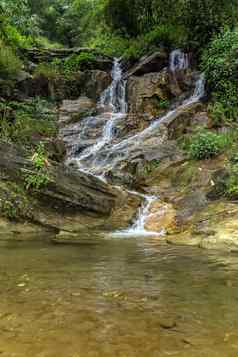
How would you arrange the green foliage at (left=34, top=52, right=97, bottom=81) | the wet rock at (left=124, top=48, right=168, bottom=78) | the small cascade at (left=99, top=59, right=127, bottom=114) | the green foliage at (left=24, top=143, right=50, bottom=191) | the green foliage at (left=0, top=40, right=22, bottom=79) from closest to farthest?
the green foliage at (left=24, top=143, right=50, bottom=191)
the green foliage at (left=0, top=40, right=22, bottom=79)
the small cascade at (left=99, top=59, right=127, bottom=114)
the green foliage at (left=34, top=52, right=97, bottom=81)
the wet rock at (left=124, top=48, right=168, bottom=78)

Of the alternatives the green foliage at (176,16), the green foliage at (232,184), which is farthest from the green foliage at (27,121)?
the green foliage at (176,16)

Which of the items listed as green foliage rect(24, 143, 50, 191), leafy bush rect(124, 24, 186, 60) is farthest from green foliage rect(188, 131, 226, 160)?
leafy bush rect(124, 24, 186, 60)

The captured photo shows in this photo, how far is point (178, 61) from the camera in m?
20.1

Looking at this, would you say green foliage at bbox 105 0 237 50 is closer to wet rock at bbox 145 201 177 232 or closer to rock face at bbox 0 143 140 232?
wet rock at bbox 145 201 177 232

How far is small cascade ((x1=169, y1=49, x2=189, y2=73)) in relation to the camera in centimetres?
1978

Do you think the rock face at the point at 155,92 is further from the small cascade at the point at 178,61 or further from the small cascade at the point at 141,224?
the small cascade at the point at 141,224

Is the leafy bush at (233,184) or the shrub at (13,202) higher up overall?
the leafy bush at (233,184)

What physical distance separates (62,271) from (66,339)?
96.8 inches

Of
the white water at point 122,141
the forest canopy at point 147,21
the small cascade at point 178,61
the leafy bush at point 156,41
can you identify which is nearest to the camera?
the white water at point 122,141

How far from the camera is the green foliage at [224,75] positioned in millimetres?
15742

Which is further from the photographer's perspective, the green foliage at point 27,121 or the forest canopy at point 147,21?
the forest canopy at point 147,21

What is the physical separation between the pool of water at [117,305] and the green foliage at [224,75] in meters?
9.59

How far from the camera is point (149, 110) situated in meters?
18.3

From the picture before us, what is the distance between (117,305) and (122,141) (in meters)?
12.0
